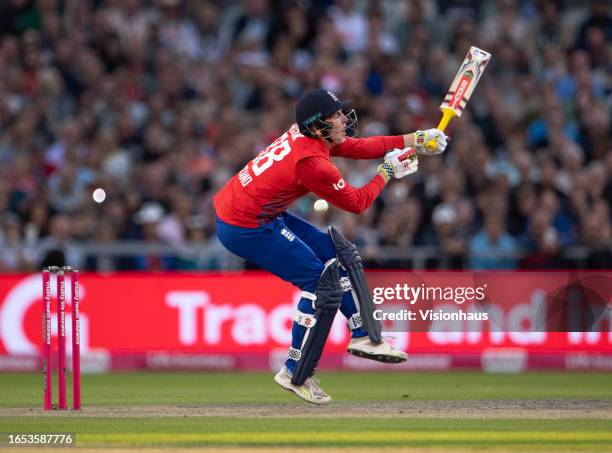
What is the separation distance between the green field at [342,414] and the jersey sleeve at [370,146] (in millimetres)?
2190

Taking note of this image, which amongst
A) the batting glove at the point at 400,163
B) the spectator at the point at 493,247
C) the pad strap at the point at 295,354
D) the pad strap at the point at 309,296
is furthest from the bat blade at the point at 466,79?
the spectator at the point at 493,247

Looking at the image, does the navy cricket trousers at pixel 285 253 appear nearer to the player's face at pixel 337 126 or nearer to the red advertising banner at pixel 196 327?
the player's face at pixel 337 126

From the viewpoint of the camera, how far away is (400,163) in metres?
10.8

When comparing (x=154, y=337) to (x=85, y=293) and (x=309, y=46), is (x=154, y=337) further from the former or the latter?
(x=309, y=46)

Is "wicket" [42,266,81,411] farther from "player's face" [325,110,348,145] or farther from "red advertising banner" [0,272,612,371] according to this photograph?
"red advertising banner" [0,272,612,371]

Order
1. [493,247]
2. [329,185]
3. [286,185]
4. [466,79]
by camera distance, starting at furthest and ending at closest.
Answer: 1. [493,247]
2. [466,79]
3. [286,185]
4. [329,185]

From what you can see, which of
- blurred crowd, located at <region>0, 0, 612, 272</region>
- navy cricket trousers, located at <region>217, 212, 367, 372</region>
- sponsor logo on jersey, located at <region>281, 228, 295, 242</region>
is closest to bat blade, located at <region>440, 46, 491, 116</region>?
navy cricket trousers, located at <region>217, 212, 367, 372</region>

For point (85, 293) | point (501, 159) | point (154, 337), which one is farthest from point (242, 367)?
point (501, 159)

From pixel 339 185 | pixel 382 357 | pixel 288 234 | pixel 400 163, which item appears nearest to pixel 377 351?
pixel 382 357

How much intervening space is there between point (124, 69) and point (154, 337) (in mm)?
5338

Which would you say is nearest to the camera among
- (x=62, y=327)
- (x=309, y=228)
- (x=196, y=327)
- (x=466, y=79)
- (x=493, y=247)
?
(x=62, y=327)

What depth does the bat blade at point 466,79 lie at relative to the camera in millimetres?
11445

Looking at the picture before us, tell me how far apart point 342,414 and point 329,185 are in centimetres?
187

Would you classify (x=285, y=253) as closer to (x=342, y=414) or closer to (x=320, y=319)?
(x=320, y=319)
